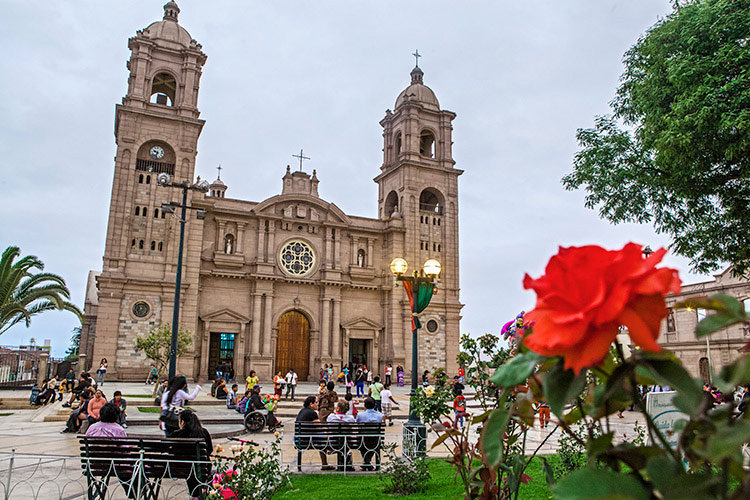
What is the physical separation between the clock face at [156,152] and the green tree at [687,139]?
25903 mm

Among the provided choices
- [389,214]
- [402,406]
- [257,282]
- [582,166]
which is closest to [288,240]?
[257,282]

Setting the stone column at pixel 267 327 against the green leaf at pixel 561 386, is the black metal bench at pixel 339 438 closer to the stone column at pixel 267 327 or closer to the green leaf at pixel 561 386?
the green leaf at pixel 561 386

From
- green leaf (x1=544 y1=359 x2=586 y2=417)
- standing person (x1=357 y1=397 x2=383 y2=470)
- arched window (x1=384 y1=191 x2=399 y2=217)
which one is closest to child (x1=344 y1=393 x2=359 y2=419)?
standing person (x1=357 y1=397 x2=383 y2=470)

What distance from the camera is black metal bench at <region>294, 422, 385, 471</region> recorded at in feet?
31.2

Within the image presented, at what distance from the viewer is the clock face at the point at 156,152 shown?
3272 centimetres

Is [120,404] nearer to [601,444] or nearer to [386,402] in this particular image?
[386,402]

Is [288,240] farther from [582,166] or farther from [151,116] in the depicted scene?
[582,166]

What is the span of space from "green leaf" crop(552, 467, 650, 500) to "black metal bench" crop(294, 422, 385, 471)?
902 centimetres

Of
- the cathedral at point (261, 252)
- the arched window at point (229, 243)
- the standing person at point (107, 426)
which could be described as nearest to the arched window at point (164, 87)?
the cathedral at point (261, 252)

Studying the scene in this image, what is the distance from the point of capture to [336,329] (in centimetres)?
3541

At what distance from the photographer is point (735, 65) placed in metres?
11.0

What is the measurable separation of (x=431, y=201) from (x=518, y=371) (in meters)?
40.3

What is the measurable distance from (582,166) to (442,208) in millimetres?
25465

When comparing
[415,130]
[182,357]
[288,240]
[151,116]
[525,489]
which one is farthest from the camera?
[415,130]
